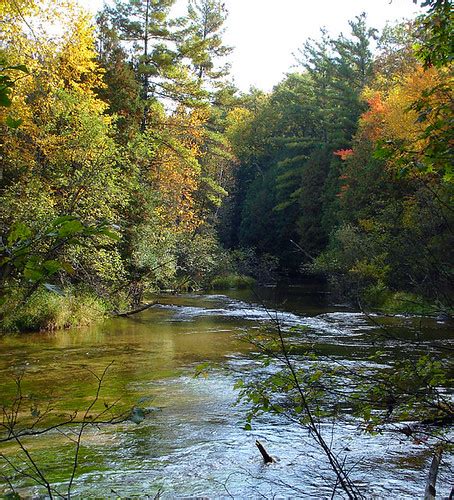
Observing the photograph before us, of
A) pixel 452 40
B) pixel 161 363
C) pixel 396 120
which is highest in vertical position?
pixel 396 120

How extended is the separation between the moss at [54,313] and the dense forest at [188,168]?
0.18 feet

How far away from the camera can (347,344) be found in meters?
12.4

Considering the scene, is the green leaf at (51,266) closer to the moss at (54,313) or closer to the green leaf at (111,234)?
the green leaf at (111,234)

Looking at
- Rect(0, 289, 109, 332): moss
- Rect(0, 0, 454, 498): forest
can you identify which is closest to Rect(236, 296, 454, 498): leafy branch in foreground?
Rect(0, 0, 454, 498): forest

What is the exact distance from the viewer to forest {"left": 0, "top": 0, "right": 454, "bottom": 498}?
11.9 ft

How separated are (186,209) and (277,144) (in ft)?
73.7

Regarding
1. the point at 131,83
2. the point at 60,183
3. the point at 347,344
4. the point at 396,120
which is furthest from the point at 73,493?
the point at 396,120

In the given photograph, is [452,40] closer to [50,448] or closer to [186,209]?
[50,448]

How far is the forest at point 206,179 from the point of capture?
364cm

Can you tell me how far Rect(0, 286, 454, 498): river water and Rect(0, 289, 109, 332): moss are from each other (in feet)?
3.89

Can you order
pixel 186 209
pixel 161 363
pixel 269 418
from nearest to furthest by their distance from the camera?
pixel 269 418 → pixel 161 363 → pixel 186 209

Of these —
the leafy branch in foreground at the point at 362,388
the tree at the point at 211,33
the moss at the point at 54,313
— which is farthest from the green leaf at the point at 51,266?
the tree at the point at 211,33

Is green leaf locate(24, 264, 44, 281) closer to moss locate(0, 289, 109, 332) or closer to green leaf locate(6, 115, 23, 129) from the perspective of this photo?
green leaf locate(6, 115, 23, 129)

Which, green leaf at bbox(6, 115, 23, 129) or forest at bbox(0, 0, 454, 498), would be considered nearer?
green leaf at bbox(6, 115, 23, 129)
